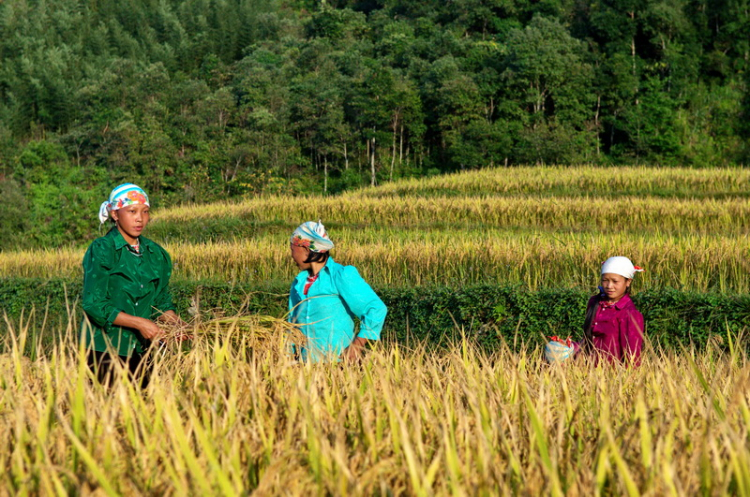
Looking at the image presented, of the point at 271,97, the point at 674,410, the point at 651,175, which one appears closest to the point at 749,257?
the point at 674,410

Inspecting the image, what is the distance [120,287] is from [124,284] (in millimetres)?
28

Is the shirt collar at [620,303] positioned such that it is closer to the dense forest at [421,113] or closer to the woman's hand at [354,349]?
the woman's hand at [354,349]

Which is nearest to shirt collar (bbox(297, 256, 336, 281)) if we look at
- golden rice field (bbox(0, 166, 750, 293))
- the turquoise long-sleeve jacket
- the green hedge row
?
the turquoise long-sleeve jacket

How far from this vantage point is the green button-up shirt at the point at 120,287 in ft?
13.0

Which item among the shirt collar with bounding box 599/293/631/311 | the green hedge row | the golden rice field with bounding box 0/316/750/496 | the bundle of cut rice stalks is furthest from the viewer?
the green hedge row

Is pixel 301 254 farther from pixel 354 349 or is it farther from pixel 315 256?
pixel 354 349

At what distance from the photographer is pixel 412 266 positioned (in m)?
12.2

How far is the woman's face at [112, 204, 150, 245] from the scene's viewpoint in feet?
13.4

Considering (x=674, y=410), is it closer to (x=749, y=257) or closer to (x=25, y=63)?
(x=749, y=257)

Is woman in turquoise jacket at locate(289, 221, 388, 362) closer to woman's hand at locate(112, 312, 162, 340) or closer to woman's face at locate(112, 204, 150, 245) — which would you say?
woman's hand at locate(112, 312, 162, 340)

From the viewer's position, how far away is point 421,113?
4600 centimetres

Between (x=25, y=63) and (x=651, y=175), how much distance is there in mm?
63573

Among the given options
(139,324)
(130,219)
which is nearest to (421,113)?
(130,219)

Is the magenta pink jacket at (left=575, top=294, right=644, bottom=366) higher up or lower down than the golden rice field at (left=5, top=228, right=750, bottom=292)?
higher up
